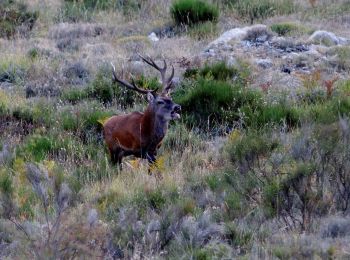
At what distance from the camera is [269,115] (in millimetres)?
11617

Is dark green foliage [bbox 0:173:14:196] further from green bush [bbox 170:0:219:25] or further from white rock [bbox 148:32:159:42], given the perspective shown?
green bush [bbox 170:0:219:25]

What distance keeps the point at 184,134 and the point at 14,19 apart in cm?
918

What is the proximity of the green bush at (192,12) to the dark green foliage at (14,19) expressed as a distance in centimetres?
304

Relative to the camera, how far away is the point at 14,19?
63.5 feet

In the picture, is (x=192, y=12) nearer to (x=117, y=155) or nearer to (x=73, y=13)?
(x=73, y=13)

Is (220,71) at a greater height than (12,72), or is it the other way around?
(220,71)

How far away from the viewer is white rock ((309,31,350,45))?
15492 millimetres

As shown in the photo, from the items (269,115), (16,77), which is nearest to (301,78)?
(269,115)

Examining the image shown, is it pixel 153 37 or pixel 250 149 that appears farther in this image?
pixel 153 37

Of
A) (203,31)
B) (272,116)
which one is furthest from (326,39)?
(272,116)

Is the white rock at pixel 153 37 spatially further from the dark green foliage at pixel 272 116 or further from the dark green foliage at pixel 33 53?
the dark green foliage at pixel 272 116

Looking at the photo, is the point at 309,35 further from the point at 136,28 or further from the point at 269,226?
the point at 269,226

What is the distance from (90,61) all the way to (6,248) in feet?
27.0

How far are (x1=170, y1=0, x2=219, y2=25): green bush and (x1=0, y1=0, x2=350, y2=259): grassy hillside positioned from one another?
0.09ft
